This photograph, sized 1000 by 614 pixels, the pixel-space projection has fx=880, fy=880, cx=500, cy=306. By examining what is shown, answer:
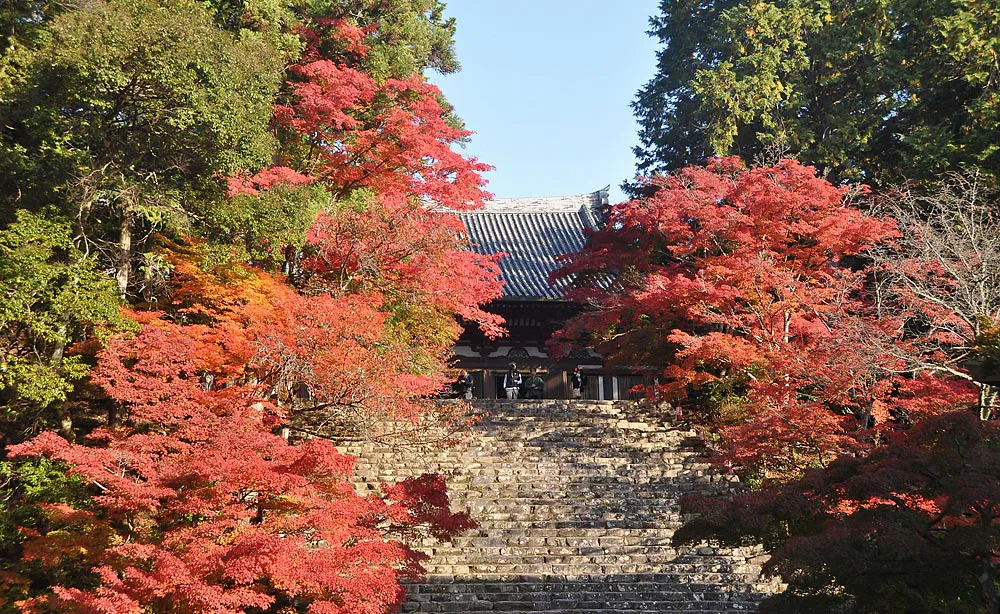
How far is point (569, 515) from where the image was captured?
15.4 meters

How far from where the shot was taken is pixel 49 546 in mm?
10680

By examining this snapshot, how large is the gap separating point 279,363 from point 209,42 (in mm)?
4987

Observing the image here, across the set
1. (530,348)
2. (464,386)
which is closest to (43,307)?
(464,386)

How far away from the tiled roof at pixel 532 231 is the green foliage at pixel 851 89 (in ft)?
16.1

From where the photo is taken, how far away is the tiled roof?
27672 millimetres

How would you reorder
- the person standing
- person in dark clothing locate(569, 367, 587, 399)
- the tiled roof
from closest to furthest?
the person standing, person in dark clothing locate(569, 367, 587, 399), the tiled roof

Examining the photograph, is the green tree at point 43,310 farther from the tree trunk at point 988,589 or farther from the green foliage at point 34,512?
the tree trunk at point 988,589

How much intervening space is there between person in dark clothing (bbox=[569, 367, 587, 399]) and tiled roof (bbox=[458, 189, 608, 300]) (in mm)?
2578

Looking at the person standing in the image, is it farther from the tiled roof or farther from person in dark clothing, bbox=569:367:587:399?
the tiled roof

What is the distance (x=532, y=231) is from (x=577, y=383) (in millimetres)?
8967

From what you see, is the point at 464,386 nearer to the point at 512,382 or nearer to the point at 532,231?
the point at 512,382

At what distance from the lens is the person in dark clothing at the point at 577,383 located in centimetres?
2438

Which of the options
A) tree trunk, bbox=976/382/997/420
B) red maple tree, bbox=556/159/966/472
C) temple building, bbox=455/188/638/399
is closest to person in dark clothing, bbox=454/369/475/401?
temple building, bbox=455/188/638/399

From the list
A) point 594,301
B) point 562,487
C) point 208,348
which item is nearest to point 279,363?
point 208,348
